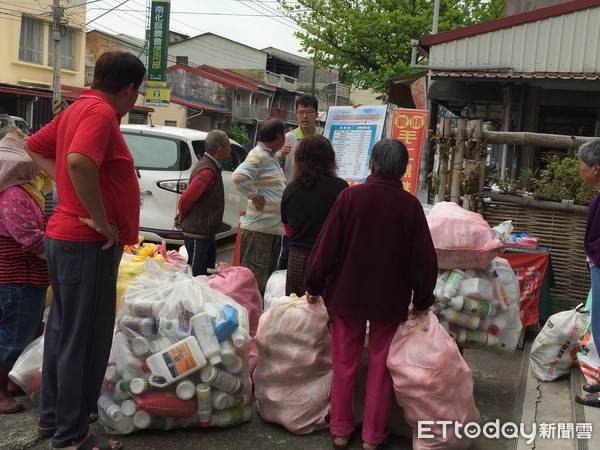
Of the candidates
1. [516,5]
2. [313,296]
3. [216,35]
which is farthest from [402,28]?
[216,35]

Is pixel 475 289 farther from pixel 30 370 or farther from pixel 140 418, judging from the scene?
pixel 30 370

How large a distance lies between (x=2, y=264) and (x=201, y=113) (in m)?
35.5

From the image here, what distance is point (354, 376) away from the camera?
11.5 feet

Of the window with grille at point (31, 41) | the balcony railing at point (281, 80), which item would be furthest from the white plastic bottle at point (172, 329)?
the balcony railing at point (281, 80)

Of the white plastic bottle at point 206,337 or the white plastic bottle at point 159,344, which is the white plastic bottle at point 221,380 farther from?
the white plastic bottle at point 159,344

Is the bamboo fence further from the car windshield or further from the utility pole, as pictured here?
the utility pole

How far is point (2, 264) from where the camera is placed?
12.0 feet

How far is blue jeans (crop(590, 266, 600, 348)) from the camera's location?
3.63m

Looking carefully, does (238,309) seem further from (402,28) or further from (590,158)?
(402,28)

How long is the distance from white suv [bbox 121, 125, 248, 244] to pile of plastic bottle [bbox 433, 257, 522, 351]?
447cm

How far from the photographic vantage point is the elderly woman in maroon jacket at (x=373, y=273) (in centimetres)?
337

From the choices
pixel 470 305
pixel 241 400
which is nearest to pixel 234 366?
pixel 241 400

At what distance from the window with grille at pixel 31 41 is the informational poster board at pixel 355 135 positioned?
24.9 metres

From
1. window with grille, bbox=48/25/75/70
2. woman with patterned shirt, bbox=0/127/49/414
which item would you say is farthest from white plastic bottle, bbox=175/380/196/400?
window with grille, bbox=48/25/75/70
